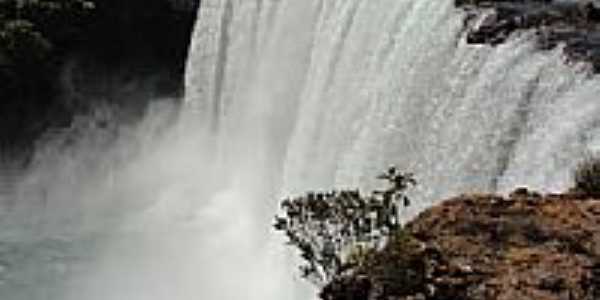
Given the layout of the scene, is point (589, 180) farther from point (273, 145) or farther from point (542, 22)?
point (273, 145)

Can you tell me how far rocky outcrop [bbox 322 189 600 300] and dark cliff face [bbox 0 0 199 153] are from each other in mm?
25299

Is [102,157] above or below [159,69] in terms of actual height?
below

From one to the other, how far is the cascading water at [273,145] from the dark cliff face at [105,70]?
0.99m

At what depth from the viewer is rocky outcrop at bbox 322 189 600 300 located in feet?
24.9

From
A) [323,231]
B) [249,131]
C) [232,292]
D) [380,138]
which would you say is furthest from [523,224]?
[249,131]

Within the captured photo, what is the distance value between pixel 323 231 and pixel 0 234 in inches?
797

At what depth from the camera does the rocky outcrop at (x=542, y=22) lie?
14.5m

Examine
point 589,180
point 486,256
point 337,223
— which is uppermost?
point 589,180

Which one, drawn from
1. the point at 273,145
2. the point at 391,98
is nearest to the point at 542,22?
Result: the point at 391,98

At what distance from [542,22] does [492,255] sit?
7.94 m

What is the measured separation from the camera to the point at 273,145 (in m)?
24.5

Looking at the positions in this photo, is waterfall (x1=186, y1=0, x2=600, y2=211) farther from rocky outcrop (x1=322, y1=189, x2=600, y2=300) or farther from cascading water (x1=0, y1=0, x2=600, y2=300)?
rocky outcrop (x1=322, y1=189, x2=600, y2=300)

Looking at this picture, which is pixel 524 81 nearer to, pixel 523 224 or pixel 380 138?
pixel 380 138

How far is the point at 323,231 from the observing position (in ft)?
32.3
